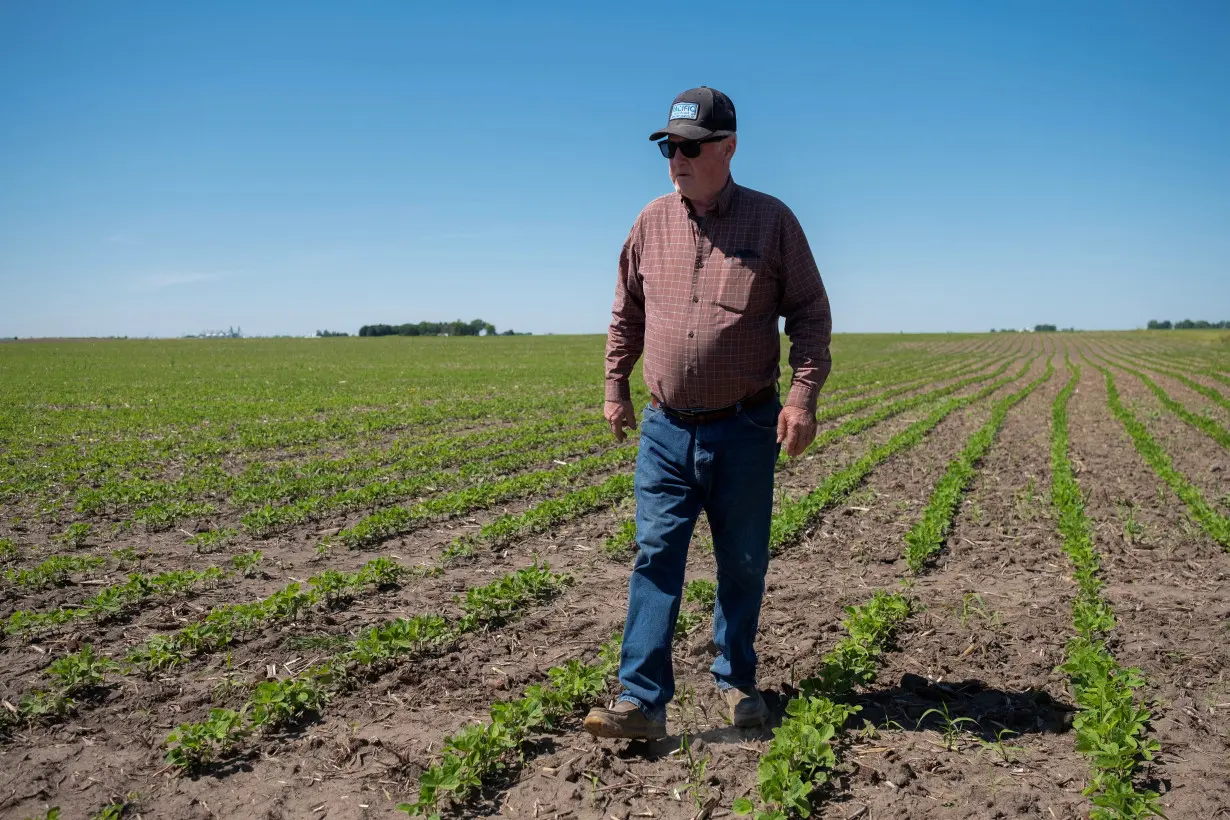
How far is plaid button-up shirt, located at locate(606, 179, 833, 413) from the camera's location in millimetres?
3422

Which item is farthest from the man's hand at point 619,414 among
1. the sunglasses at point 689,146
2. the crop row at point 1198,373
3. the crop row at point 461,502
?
the crop row at point 1198,373

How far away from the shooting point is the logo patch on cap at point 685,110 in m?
3.32

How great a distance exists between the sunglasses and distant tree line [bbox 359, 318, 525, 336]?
128921mm

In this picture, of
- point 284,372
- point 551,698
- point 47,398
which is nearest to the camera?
point 551,698

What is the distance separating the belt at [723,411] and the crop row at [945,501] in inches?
141

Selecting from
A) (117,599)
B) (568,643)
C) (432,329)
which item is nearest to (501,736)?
(568,643)

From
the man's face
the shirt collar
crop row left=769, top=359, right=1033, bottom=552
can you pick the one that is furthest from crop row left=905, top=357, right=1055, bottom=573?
the man's face

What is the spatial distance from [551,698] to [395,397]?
66.2 feet

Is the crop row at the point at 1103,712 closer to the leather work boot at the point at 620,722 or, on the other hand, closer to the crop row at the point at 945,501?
the crop row at the point at 945,501

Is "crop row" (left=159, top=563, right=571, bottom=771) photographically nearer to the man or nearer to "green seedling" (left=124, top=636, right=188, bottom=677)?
Answer: "green seedling" (left=124, top=636, right=188, bottom=677)

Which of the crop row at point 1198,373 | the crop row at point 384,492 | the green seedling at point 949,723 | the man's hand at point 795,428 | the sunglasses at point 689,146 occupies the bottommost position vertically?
the green seedling at point 949,723

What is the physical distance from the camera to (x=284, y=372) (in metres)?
36.2

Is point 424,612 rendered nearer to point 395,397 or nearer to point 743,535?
point 743,535

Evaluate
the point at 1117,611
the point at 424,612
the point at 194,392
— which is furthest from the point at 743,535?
the point at 194,392
